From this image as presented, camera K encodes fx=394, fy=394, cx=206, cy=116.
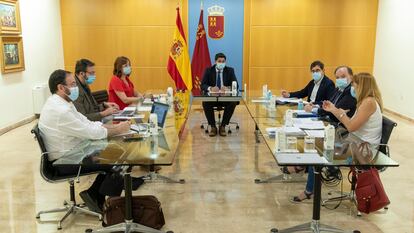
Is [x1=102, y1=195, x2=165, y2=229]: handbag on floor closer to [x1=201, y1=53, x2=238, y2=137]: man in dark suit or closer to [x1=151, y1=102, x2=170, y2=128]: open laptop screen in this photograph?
[x1=151, y1=102, x2=170, y2=128]: open laptop screen

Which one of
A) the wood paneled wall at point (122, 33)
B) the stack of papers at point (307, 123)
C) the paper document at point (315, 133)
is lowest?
the paper document at point (315, 133)

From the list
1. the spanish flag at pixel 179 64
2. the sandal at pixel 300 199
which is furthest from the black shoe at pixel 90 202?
the spanish flag at pixel 179 64

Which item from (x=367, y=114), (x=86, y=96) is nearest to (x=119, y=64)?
(x=86, y=96)

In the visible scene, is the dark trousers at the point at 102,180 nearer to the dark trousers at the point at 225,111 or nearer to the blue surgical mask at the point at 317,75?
the blue surgical mask at the point at 317,75

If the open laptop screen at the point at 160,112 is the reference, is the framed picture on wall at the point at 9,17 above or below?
above

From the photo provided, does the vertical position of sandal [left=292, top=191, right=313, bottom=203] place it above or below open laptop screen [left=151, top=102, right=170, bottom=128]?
below

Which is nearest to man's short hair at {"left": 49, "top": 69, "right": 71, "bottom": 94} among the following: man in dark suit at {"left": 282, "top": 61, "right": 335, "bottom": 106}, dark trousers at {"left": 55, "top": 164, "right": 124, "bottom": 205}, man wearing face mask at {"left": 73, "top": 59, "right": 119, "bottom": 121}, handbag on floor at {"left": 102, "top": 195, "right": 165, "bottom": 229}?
dark trousers at {"left": 55, "top": 164, "right": 124, "bottom": 205}

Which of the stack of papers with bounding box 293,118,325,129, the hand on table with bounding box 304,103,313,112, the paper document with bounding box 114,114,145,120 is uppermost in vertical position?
the hand on table with bounding box 304,103,313,112

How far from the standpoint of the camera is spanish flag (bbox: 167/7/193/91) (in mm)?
7207

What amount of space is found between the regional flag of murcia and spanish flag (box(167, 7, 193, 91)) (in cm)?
128

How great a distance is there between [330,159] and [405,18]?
592 cm

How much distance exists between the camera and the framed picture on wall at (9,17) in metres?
6.30

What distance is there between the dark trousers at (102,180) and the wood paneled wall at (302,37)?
5.82 meters

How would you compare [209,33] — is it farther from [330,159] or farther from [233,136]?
[330,159]
